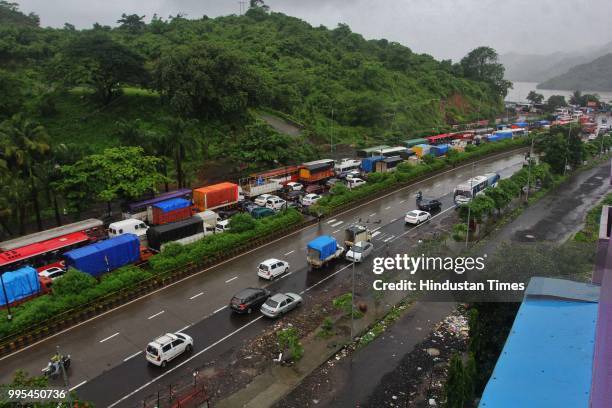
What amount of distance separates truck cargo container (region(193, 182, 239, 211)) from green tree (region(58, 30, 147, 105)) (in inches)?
1007

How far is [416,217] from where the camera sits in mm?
35656

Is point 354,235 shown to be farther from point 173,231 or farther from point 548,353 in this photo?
point 548,353

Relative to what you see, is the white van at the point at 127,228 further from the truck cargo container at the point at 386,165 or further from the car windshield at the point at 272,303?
the truck cargo container at the point at 386,165

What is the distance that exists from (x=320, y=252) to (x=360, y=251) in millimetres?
2933

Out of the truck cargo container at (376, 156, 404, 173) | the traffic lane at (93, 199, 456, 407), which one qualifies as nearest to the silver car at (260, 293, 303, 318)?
the traffic lane at (93, 199, 456, 407)

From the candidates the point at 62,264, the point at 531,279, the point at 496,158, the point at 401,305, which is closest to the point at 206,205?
the point at 62,264

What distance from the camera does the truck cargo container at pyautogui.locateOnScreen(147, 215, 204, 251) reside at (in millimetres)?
28828

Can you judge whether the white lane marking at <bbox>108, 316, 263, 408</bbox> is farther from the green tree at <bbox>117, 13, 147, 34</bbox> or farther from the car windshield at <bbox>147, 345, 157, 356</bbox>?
the green tree at <bbox>117, 13, 147, 34</bbox>

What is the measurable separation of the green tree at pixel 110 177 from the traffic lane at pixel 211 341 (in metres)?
15.0

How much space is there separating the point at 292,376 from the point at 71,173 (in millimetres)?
23341

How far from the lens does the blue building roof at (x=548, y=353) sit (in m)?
11.9

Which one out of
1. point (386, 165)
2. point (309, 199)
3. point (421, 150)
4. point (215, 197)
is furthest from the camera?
point (421, 150)

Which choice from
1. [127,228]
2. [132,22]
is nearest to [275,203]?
[127,228]

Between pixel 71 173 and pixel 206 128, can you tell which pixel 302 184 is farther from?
pixel 71 173
